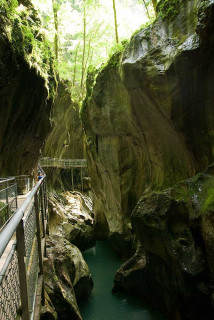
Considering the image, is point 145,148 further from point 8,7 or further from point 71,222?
point 71,222

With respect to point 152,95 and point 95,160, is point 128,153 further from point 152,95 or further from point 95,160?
point 152,95

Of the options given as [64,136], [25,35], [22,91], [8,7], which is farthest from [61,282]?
[64,136]

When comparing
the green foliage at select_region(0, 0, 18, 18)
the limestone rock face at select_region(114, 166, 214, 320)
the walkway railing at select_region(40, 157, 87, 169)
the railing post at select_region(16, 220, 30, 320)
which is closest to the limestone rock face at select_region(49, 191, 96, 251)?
the walkway railing at select_region(40, 157, 87, 169)

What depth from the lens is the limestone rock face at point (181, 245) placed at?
651cm

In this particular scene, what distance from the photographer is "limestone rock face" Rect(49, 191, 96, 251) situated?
14375 millimetres

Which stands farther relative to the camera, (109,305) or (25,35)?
(109,305)

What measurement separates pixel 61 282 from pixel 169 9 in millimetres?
8808

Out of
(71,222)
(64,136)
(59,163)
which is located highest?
(64,136)

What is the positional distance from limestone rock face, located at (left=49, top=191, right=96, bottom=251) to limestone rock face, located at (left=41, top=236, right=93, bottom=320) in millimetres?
2848

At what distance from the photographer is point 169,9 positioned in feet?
27.9

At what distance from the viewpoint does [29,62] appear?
9.62 metres

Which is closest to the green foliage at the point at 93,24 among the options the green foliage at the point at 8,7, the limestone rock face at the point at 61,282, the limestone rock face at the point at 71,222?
the green foliage at the point at 8,7

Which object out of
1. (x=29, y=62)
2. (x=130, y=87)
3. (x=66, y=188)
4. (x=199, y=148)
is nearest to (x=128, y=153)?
(x=130, y=87)

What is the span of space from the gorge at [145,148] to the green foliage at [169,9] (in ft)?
0.13
